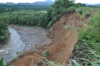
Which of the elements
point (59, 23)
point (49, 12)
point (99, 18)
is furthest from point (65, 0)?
point (99, 18)

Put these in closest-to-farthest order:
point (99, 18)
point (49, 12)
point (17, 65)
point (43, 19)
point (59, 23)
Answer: point (99, 18), point (17, 65), point (59, 23), point (49, 12), point (43, 19)

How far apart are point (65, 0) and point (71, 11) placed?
22.8 feet

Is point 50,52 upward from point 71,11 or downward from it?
downward

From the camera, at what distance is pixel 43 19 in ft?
92.9

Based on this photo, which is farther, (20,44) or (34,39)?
(34,39)

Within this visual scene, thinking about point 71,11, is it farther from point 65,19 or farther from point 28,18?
point 28,18

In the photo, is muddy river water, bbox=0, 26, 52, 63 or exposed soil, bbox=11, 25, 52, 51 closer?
muddy river water, bbox=0, 26, 52, 63

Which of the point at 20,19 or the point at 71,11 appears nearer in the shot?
the point at 71,11

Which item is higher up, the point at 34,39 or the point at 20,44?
the point at 34,39

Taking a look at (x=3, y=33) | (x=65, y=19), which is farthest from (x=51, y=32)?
(x=3, y=33)

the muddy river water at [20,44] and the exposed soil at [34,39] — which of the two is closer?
the muddy river water at [20,44]

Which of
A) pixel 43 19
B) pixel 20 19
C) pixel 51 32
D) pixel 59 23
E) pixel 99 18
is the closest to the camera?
pixel 99 18

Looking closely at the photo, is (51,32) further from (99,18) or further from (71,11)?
(99,18)

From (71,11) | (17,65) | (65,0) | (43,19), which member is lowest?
(17,65)
